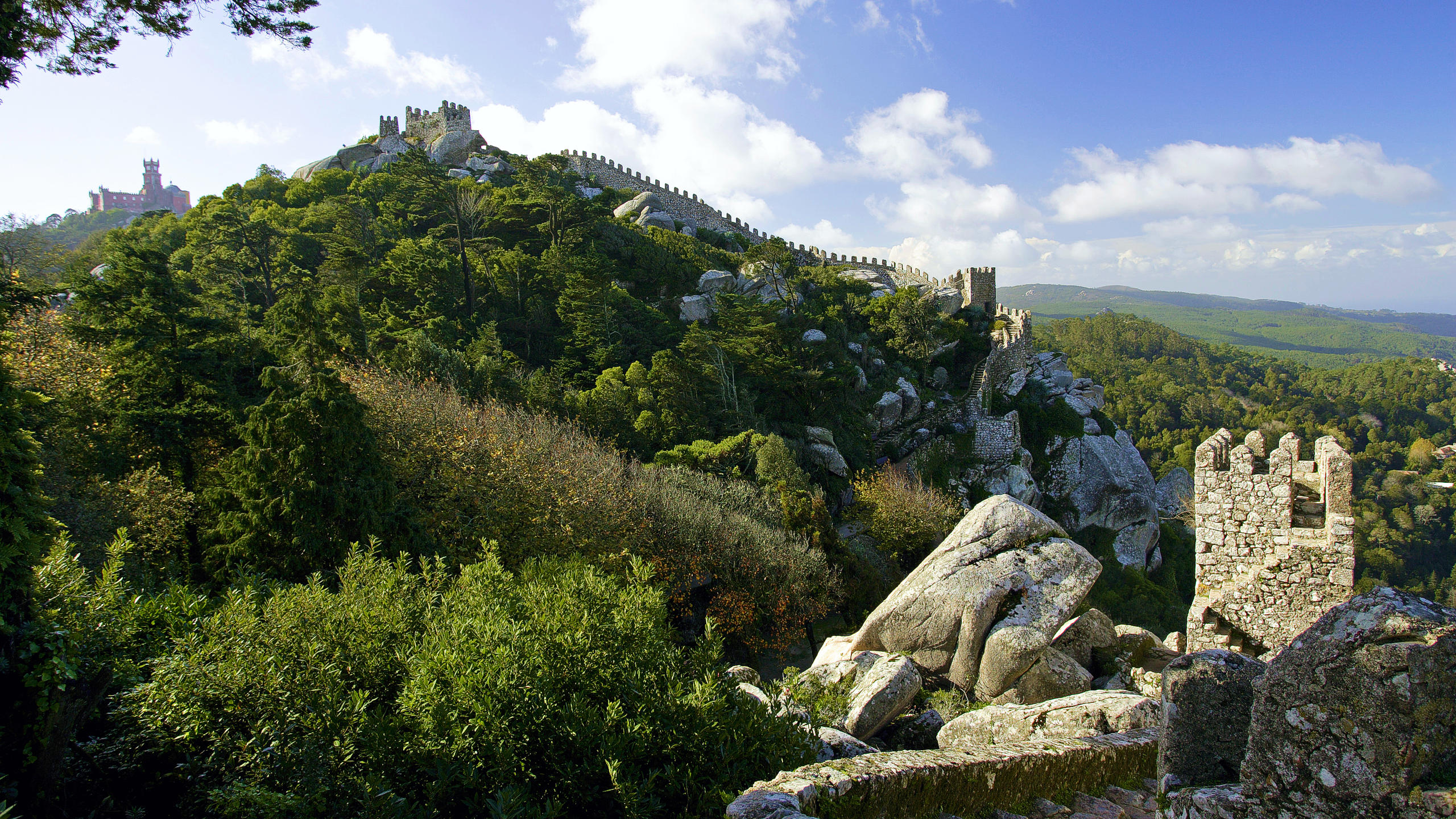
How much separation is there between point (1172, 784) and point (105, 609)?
7.92 m

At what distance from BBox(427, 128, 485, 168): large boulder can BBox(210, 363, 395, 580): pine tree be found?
45882 millimetres

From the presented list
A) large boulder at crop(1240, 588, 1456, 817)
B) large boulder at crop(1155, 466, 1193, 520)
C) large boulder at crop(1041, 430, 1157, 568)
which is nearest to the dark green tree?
large boulder at crop(1240, 588, 1456, 817)

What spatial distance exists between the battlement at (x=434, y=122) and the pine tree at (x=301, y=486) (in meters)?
49.5

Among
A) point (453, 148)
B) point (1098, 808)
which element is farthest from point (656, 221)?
point (1098, 808)

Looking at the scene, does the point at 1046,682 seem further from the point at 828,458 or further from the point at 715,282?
the point at 715,282

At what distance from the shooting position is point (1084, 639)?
415 inches

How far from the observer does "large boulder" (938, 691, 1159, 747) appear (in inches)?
284

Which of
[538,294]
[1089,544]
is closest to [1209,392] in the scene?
[1089,544]

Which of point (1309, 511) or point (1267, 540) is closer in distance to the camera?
point (1309, 511)

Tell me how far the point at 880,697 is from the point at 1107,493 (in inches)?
1161

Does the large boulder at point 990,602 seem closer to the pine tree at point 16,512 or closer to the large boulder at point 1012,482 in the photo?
the pine tree at point 16,512

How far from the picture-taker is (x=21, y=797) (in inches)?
157

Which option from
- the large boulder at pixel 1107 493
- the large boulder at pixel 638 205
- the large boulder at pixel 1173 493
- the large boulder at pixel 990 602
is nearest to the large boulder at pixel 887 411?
the large boulder at pixel 1107 493

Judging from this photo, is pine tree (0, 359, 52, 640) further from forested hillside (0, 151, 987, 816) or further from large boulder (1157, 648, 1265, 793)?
large boulder (1157, 648, 1265, 793)
